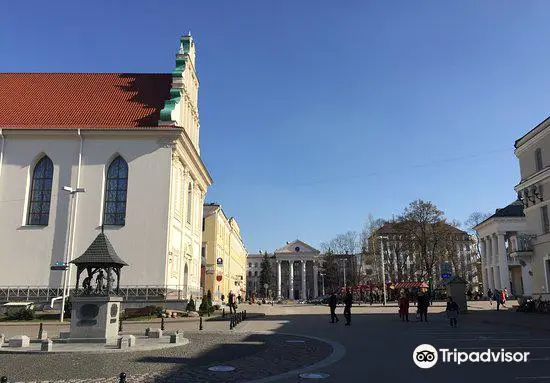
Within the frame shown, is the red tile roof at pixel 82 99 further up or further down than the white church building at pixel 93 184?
further up

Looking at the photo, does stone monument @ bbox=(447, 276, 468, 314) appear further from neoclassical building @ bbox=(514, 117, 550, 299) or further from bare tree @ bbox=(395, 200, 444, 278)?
bare tree @ bbox=(395, 200, 444, 278)

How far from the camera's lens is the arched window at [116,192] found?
36594 millimetres

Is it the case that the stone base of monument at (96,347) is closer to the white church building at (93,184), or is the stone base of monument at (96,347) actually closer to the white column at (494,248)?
the white church building at (93,184)

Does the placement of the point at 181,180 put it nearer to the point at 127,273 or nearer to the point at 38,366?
the point at 127,273

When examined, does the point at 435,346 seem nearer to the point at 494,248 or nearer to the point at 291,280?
the point at 494,248

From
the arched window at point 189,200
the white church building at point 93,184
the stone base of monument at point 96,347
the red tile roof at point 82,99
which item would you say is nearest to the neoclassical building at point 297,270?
the arched window at point 189,200

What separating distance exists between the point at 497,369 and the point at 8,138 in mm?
38105

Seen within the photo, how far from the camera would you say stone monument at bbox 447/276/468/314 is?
3566 centimetres

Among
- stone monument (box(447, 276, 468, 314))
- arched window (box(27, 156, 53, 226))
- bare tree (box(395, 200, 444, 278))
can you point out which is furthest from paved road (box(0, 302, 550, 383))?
bare tree (box(395, 200, 444, 278))

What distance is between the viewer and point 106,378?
1075 cm

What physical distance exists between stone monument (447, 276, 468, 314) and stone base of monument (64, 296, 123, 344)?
86.7ft

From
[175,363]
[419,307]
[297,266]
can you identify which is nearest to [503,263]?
[419,307]

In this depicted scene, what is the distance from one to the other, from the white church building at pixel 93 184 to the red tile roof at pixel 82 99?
10 cm

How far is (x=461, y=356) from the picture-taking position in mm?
14023
